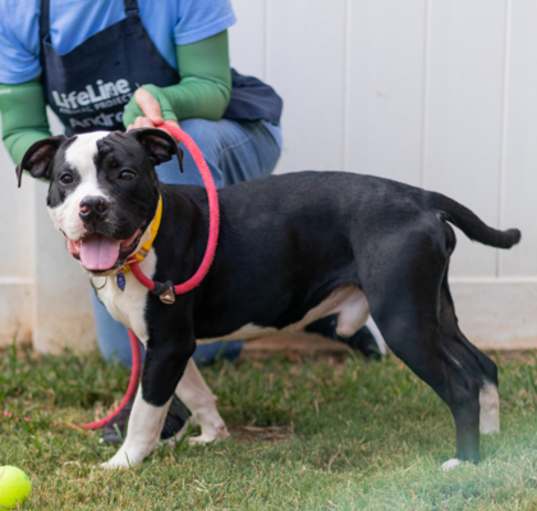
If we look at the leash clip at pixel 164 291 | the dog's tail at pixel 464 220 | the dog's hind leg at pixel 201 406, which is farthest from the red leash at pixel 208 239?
the dog's tail at pixel 464 220

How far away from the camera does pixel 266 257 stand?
10.6 ft

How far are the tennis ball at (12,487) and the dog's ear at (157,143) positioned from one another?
90 cm

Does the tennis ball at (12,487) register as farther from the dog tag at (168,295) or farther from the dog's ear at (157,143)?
the dog's ear at (157,143)

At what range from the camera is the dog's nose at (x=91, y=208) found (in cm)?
283

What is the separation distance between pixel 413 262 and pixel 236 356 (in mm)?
1520

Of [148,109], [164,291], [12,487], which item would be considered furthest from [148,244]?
[12,487]

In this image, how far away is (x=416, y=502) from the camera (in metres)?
2.69

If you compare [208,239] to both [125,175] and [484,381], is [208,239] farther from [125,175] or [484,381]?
[484,381]

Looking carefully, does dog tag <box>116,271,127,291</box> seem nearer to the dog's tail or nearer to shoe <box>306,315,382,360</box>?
the dog's tail

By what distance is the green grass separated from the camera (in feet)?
9.23

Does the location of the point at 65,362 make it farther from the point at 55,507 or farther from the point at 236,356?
the point at 55,507

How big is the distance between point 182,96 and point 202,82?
109 mm

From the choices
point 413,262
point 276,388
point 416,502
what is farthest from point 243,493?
point 276,388

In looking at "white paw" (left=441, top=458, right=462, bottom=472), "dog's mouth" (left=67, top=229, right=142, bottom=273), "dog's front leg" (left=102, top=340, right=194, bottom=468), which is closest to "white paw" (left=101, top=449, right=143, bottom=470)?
"dog's front leg" (left=102, top=340, right=194, bottom=468)
